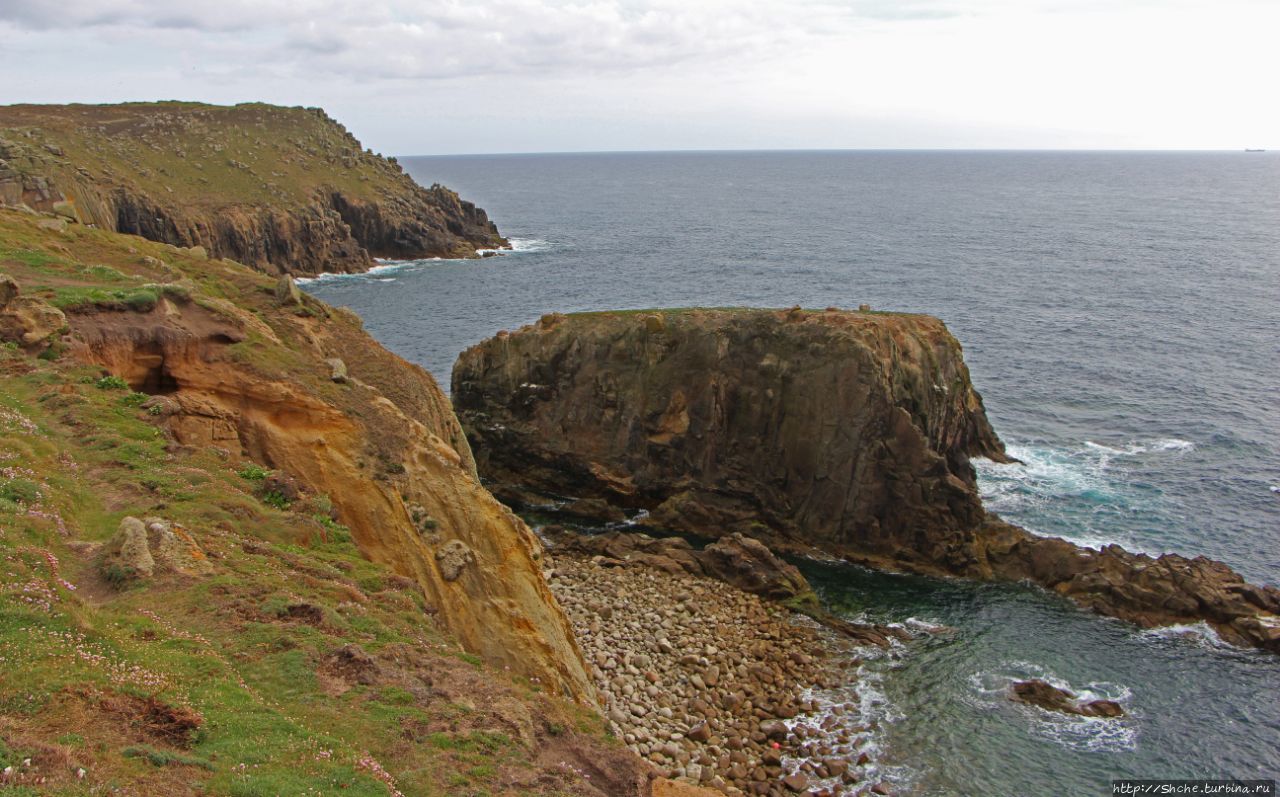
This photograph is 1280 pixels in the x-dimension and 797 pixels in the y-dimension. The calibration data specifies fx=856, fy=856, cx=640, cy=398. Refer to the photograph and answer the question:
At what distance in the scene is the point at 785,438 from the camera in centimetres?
5116

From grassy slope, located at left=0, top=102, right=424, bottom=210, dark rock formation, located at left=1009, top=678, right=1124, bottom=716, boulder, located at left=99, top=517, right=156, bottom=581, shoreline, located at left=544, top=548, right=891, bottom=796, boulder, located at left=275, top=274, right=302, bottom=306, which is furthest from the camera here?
grassy slope, located at left=0, top=102, right=424, bottom=210

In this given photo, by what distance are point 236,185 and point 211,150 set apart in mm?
12264

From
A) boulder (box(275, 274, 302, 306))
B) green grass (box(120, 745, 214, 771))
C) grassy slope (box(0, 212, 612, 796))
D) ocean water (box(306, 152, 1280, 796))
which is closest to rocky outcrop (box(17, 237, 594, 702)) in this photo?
grassy slope (box(0, 212, 612, 796))

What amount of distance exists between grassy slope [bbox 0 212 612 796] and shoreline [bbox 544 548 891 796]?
10.4 meters

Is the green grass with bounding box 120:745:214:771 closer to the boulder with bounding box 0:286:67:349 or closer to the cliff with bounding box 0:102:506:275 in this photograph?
the boulder with bounding box 0:286:67:349

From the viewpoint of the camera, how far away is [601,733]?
19688 millimetres

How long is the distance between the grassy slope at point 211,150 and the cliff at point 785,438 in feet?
239

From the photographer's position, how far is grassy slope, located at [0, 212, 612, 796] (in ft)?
40.7

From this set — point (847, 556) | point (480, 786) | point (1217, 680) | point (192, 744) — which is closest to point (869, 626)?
point (847, 556)

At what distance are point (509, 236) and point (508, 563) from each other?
135591 mm

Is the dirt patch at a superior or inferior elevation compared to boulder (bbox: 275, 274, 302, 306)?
inferior

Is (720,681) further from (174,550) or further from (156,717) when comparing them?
(156,717)

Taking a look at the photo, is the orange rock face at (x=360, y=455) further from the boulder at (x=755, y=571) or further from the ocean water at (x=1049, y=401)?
the boulder at (x=755, y=571)

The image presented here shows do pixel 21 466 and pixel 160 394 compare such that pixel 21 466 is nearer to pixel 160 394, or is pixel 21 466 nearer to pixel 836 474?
pixel 160 394
